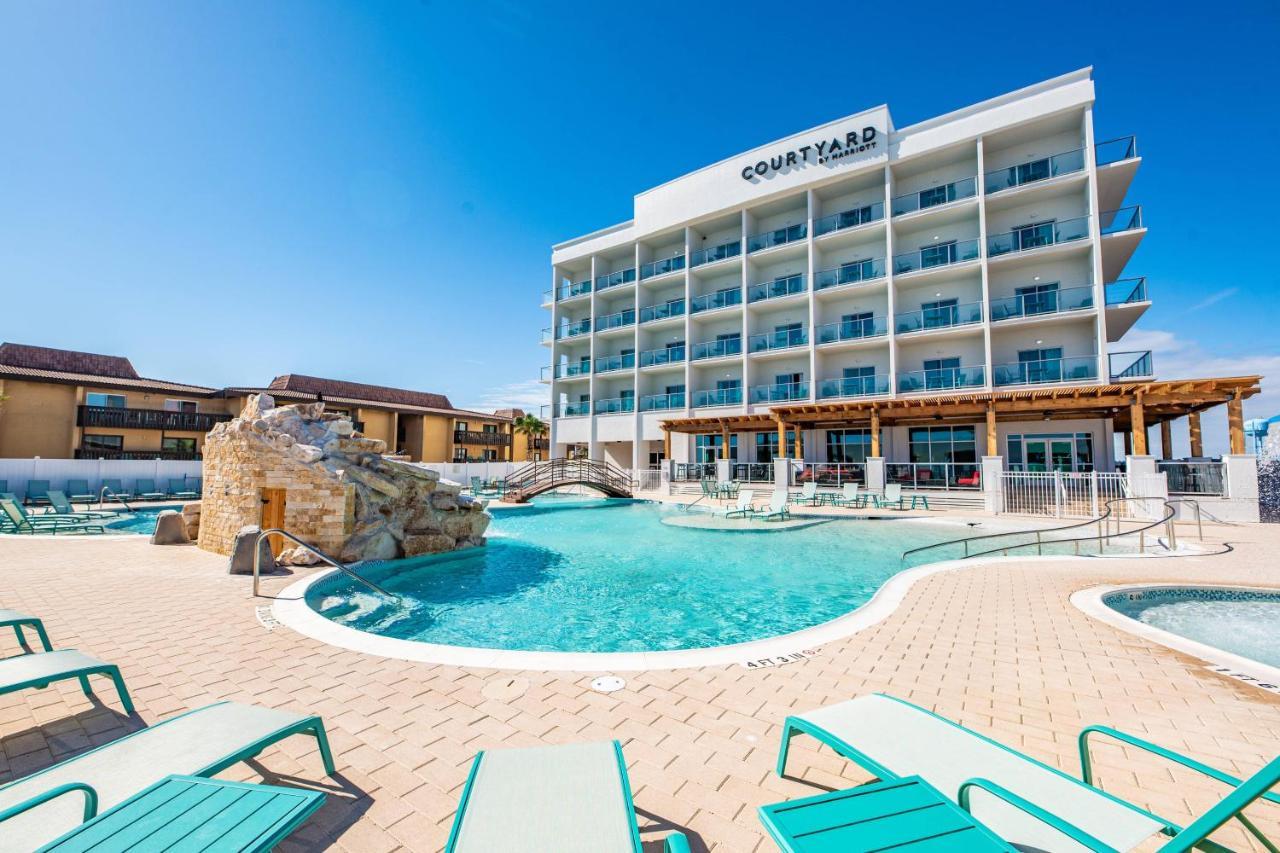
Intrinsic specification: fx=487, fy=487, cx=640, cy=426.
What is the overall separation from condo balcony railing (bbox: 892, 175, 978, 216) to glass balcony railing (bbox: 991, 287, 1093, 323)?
5.09 meters

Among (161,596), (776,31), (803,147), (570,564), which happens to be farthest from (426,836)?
(803,147)

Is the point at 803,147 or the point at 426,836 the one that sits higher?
the point at 803,147

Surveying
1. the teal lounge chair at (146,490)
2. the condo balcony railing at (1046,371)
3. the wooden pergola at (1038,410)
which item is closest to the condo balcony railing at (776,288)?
the wooden pergola at (1038,410)

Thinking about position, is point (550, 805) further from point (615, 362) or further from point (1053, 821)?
point (615, 362)

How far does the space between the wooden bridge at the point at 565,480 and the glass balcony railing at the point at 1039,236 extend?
19.6 meters

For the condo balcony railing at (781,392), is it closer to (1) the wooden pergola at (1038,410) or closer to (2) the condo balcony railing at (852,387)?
(2) the condo balcony railing at (852,387)

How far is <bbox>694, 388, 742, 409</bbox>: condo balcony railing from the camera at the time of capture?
26.7m

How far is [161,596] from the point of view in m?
5.93

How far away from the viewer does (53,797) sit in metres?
1.61

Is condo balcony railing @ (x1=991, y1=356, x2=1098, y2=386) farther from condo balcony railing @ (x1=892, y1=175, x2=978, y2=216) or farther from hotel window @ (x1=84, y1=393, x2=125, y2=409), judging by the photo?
hotel window @ (x1=84, y1=393, x2=125, y2=409)

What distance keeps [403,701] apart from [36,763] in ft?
5.84

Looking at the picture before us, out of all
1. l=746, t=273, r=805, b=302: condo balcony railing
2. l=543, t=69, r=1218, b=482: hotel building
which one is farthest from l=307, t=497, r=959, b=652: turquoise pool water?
l=746, t=273, r=805, b=302: condo balcony railing

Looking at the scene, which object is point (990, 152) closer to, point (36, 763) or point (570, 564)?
point (570, 564)

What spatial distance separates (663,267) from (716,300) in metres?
4.65
